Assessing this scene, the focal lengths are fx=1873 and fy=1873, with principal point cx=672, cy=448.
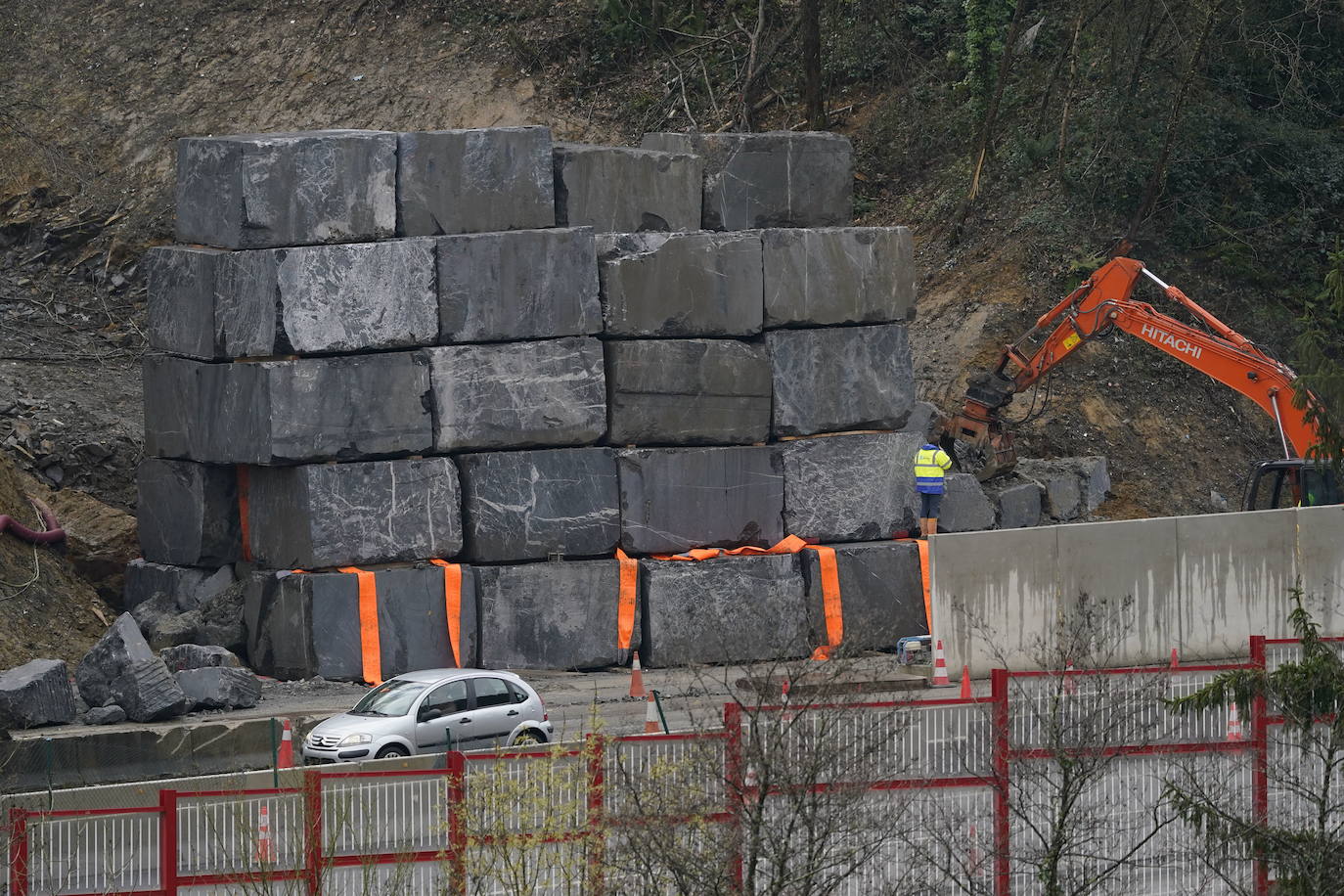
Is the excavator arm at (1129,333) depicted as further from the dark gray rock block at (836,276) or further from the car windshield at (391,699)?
the car windshield at (391,699)

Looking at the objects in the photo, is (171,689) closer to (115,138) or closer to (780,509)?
(780,509)

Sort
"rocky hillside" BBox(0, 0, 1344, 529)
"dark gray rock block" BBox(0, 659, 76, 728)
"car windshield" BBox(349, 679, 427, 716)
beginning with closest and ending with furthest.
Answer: "car windshield" BBox(349, 679, 427, 716) → "dark gray rock block" BBox(0, 659, 76, 728) → "rocky hillside" BBox(0, 0, 1344, 529)

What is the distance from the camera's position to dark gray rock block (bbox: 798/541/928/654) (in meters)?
19.3

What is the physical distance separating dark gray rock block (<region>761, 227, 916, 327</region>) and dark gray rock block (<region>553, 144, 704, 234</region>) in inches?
36.2

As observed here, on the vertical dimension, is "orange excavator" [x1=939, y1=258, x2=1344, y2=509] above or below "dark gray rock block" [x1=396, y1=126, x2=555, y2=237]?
below

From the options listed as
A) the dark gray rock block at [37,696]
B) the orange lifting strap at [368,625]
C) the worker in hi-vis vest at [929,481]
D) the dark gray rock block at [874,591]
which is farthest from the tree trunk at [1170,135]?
the dark gray rock block at [37,696]

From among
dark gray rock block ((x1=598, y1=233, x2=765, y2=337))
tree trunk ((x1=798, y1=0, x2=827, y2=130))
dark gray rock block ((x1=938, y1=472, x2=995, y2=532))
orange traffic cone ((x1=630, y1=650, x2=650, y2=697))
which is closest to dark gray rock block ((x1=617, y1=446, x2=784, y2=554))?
dark gray rock block ((x1=598, y1=233, x2=765, y2=337))

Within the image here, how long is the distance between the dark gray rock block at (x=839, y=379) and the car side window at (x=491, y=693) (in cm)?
546

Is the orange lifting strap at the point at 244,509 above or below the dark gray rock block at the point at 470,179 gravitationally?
below

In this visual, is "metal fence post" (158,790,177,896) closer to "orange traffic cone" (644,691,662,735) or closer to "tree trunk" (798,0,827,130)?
"orange traffic cone" (644,691,662,735)

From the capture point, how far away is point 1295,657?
38.3 ft

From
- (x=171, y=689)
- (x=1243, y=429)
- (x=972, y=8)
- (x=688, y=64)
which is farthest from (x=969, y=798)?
(x=688, y=64)

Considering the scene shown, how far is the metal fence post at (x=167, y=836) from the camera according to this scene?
9.62 m

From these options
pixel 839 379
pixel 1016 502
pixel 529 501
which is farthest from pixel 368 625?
pixel 1016 502
